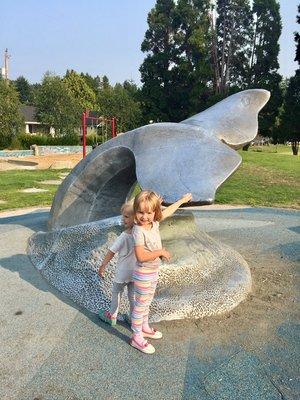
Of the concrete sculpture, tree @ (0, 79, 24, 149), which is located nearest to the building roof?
tree @ (0, 79, 24, 149)

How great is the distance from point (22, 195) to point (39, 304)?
10691 millimetres

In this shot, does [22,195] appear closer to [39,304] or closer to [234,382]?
[39,304]

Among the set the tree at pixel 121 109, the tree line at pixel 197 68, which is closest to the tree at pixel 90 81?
the tree at pixel 121 109

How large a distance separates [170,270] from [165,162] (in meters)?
1.11

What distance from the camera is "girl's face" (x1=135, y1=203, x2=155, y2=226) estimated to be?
3.55 m

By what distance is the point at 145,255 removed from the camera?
11.9 ft

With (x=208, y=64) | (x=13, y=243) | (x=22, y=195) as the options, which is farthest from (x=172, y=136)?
(x=208, y=64)

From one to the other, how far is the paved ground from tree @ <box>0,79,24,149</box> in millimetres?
Result: 35584

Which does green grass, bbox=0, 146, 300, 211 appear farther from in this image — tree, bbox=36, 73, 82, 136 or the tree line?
tree, bbox=36, 73, 82, 136

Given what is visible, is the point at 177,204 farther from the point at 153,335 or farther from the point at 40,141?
the point at 40,141

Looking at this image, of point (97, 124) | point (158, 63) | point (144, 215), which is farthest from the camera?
point (158, 63)

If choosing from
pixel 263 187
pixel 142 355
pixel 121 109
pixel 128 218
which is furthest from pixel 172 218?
pixel 121 109

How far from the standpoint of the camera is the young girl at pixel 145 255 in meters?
3.58

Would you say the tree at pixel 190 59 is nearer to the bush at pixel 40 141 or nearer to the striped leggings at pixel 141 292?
the bush at pixel 40 141
